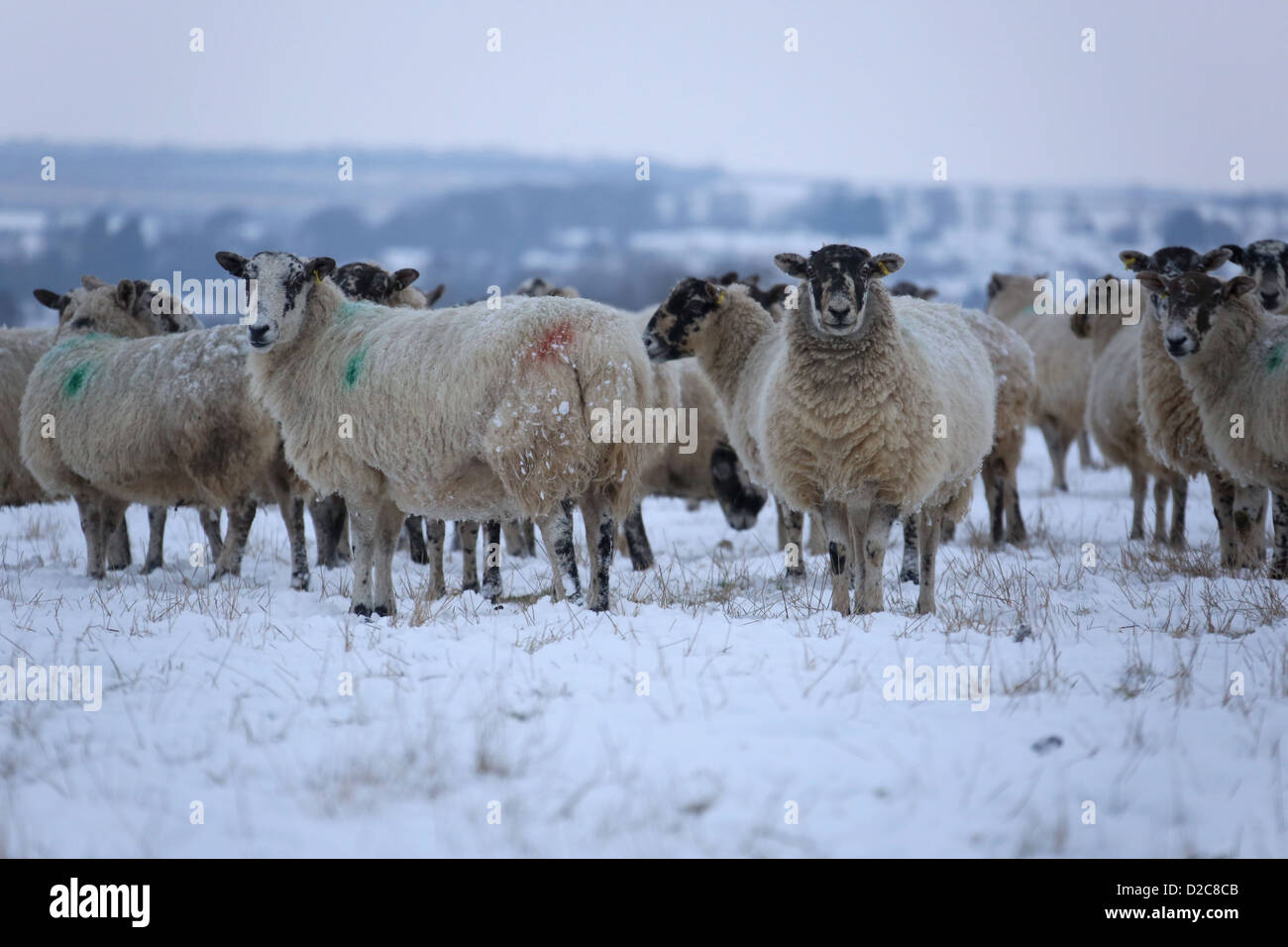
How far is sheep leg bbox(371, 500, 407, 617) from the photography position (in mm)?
7449

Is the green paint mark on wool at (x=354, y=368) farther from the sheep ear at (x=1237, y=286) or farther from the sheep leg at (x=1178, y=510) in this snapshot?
the sheep leg at (x=1178, y=510)

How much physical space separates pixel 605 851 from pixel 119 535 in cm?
825

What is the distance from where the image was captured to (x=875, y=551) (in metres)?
7.06

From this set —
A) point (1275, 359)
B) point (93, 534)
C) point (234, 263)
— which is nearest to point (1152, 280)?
point (1275, 359)

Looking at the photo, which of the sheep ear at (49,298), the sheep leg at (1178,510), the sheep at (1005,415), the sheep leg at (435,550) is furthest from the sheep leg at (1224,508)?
the sheep ear at (49,298)

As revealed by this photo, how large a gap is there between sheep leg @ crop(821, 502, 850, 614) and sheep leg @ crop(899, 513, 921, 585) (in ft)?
5.88

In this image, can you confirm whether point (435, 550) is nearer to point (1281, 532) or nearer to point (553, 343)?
point (553, 343)

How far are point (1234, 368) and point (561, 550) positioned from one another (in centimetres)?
526

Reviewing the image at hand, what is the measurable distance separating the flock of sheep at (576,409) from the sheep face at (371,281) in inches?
1.0

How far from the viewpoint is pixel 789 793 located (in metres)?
4.14

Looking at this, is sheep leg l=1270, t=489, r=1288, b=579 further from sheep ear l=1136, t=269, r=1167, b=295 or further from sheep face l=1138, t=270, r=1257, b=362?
sheep ear l=1136, t=269, r=1167, b=295
